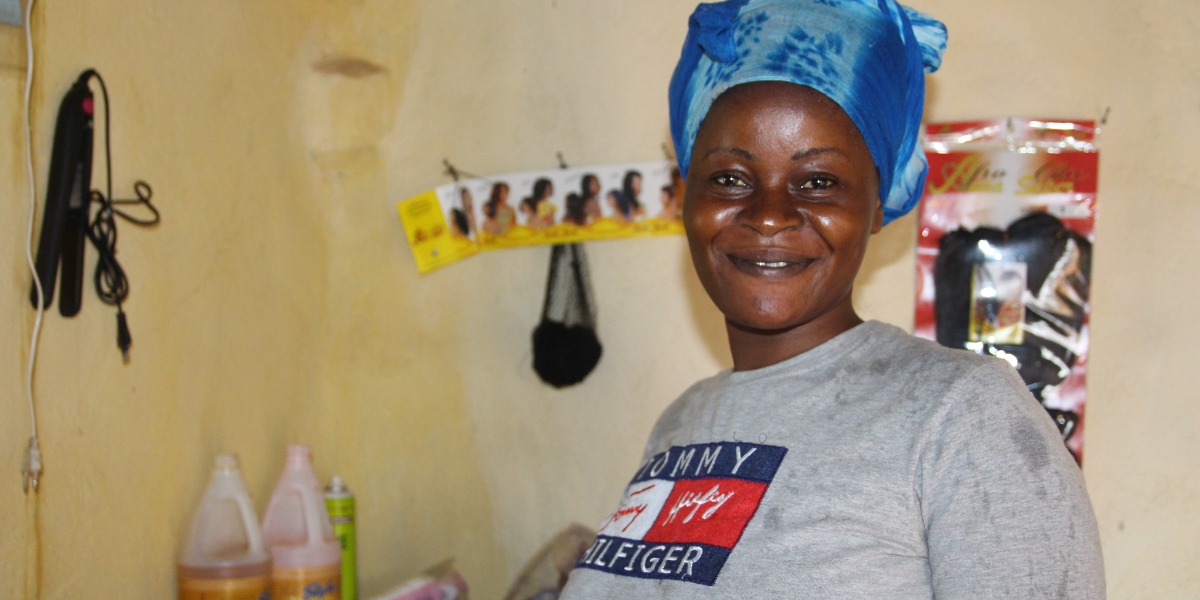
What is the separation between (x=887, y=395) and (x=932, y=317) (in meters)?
0.75

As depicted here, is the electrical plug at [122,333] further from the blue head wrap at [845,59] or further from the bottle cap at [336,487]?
the blue head wrap at [845,59]

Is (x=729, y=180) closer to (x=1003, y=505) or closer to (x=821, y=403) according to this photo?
(x=821, y=403)

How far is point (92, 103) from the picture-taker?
48.4 inches

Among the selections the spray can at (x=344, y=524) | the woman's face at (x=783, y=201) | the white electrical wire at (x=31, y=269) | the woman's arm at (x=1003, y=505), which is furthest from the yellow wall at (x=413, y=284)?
the woman's arm at (x=1003, y=505)

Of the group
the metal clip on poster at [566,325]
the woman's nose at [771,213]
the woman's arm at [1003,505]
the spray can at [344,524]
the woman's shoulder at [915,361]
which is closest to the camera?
the woman's arm at [1003,505]

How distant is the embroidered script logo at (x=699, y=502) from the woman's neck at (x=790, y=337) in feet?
0.61

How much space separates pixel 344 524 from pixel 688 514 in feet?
2.93

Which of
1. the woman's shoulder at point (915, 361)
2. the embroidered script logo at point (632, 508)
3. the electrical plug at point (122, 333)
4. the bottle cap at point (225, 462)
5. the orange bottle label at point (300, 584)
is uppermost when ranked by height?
the woman's shoulder at point (915, 361)

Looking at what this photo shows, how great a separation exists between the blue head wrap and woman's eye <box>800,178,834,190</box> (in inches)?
2.4

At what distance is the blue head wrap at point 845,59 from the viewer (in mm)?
978

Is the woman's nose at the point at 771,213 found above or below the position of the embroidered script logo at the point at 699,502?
above

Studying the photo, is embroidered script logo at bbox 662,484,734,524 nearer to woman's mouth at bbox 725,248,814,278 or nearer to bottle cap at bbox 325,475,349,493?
woman's mouth at bbox 725,248,814,278

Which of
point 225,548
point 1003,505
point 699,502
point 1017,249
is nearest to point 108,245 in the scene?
point 225,548

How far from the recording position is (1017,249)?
155 centimetres
